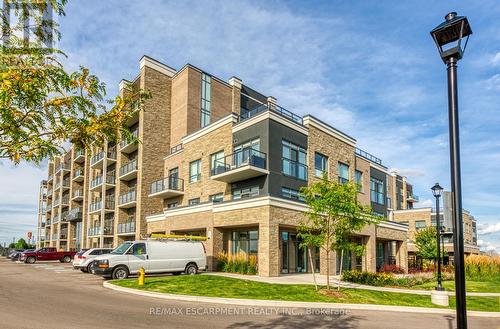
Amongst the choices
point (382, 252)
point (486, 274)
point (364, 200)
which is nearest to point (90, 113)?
point (486, 274)

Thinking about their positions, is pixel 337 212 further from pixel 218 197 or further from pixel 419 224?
pixel 419 224

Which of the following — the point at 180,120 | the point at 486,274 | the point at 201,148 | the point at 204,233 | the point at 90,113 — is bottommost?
the point at 486,274

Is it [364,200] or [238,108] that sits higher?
[238,108]

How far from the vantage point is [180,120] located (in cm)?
3897

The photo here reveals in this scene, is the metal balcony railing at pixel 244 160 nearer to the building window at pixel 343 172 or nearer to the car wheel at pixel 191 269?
the car wheel at pixel 191 269

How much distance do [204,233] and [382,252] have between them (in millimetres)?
19300

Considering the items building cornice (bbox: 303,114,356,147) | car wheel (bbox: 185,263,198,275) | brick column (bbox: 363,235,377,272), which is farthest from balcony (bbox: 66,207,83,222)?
brick column (bbox: 363,235,377,272)

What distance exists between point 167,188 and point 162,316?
24.2 metres

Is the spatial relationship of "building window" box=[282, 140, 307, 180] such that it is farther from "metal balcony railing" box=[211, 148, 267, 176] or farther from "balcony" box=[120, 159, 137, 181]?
"balcony" box=[120, 159, 137, 181]

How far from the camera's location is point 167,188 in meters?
34.9

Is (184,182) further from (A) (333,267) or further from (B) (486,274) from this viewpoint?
(B) (486,274)

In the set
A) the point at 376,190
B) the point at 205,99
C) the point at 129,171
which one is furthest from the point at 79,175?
the point at 376,190

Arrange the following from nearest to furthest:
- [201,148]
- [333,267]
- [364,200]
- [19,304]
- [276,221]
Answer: [19,304] → [276,221] → [333,267] → [201,148] → [364,200]

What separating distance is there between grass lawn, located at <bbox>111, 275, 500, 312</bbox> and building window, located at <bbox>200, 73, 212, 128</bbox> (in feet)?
76.6
